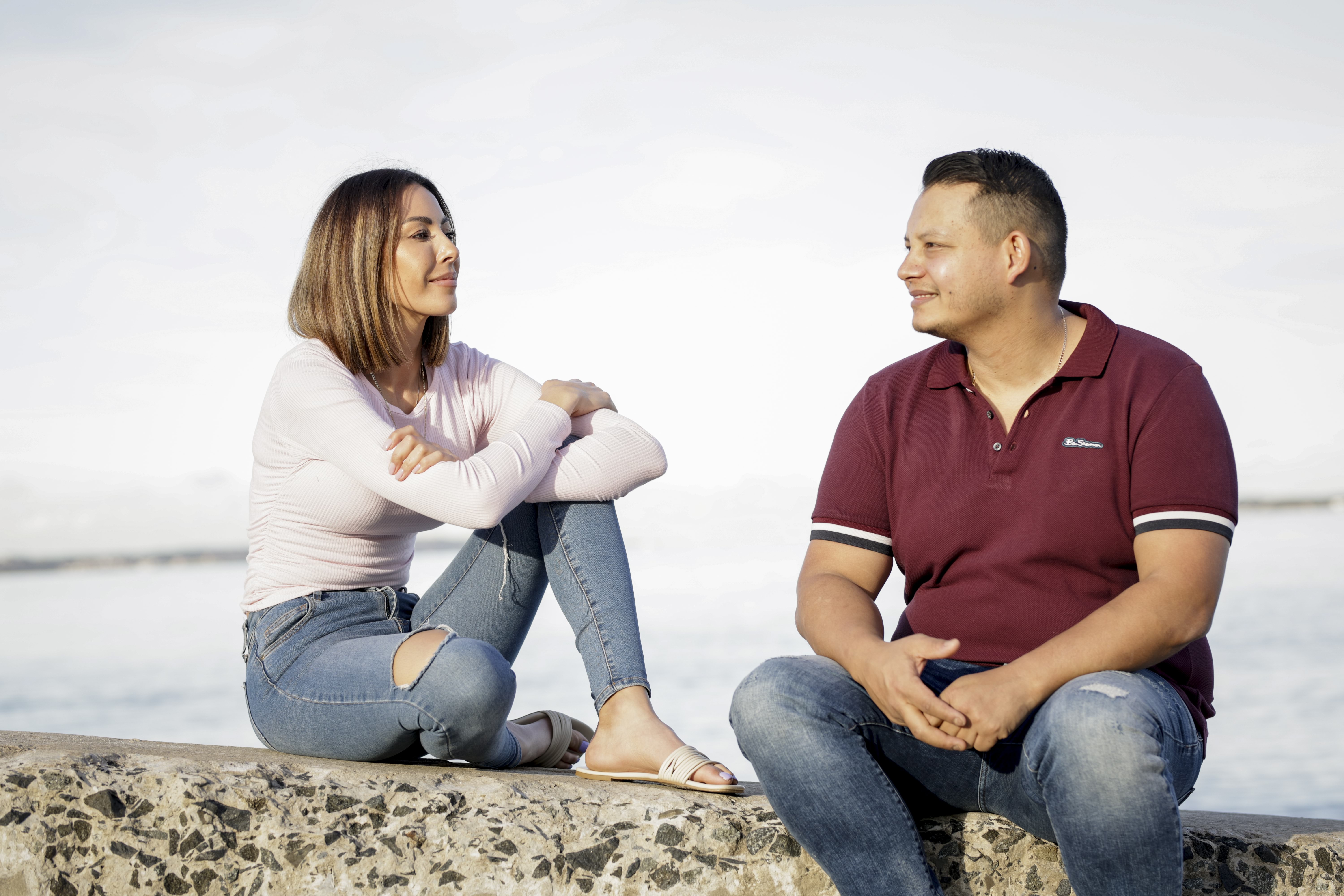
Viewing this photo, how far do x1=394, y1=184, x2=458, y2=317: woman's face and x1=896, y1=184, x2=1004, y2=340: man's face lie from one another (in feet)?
3.64

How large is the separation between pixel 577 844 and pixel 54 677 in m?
10.9

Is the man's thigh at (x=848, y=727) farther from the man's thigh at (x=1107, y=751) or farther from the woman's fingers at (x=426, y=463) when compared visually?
the woman's fingers at (x=426, y=463)

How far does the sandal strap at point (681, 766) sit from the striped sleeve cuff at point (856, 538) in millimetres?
482

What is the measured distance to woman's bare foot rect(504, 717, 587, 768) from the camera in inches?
93.4

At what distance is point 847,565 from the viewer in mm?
2029

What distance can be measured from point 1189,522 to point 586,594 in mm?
1191

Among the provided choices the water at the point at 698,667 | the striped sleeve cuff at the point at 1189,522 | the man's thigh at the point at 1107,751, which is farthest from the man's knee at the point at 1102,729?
the water at the point at 698,667

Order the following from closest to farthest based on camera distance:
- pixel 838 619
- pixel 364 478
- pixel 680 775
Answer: pixel 838 619 < pixel 680 775 < pixel 364 478

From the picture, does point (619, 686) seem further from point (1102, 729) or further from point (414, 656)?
point (1102, 729)

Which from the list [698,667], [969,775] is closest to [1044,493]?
[969,775]

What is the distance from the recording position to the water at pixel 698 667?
23.6 ft

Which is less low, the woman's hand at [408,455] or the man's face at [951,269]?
the man's face at [951,269]

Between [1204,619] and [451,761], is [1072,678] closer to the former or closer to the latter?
[1204,619]

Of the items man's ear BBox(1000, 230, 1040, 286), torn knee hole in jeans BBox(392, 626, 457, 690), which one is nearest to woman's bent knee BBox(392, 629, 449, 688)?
torn knee hole in jeans BBox(392, 626, 457, 690)
